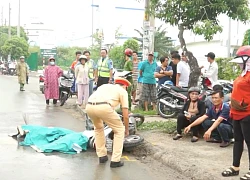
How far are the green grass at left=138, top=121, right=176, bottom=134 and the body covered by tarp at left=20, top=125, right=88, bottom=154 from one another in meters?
1.76

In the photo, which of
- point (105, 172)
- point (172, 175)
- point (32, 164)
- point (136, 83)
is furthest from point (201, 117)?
point (136, 83)

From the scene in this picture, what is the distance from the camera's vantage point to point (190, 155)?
699 centimetres

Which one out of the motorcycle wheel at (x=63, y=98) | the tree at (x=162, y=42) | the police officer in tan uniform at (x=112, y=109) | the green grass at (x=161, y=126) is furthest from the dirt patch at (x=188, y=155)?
the tree at (x=162, y=42)

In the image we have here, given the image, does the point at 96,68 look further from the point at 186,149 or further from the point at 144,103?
the point at 186,149

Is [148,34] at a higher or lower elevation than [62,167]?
higher

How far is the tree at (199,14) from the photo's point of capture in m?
8.56

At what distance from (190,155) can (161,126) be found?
7.77 feet

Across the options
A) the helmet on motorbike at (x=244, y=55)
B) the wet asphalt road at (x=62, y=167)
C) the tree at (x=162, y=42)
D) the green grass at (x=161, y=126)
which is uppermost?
the tree at (x=162, y=42)

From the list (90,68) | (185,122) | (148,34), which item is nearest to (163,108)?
(148,34)

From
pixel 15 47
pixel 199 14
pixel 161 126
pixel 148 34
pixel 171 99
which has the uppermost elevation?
pixel 15 47

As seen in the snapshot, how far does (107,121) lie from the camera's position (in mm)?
6543

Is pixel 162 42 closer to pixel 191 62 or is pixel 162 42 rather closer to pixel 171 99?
pixel 171 99

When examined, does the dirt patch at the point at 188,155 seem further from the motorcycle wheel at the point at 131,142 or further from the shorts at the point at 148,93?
the shorts at the point at 148,93

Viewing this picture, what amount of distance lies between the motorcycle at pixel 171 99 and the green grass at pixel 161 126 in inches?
37.5
